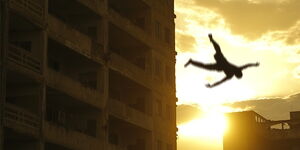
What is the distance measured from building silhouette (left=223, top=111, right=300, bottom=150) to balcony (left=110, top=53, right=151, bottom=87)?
1718 inches

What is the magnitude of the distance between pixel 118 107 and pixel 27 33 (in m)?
12.7

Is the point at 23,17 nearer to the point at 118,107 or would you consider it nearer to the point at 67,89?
the point at 67,89

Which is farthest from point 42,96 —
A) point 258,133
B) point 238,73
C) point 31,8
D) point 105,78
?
point 258,133

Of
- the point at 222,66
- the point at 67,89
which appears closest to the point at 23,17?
the point at 67,89

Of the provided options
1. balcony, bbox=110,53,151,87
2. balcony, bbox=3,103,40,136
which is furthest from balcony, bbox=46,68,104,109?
balcony, bbox=110,53,151,87

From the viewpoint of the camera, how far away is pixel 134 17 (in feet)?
188

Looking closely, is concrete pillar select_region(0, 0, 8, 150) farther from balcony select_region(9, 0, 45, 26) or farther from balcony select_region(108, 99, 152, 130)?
balcony select_region(108, 99, 152, 130)

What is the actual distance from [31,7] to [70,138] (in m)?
8.76

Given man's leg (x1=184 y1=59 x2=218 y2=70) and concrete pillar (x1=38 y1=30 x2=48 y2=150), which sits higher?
concrete pillar (x1=38 y1=30 x2=48 y2=150)

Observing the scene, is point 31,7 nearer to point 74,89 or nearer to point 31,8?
point 31,8

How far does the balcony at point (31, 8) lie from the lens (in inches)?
1400

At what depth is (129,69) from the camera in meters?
51.2

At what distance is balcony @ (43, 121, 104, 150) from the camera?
127 ft

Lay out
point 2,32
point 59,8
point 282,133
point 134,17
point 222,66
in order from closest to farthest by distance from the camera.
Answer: point 222,66 < point 2,32 < point 59,8 < point 134,17 < point 282,133
